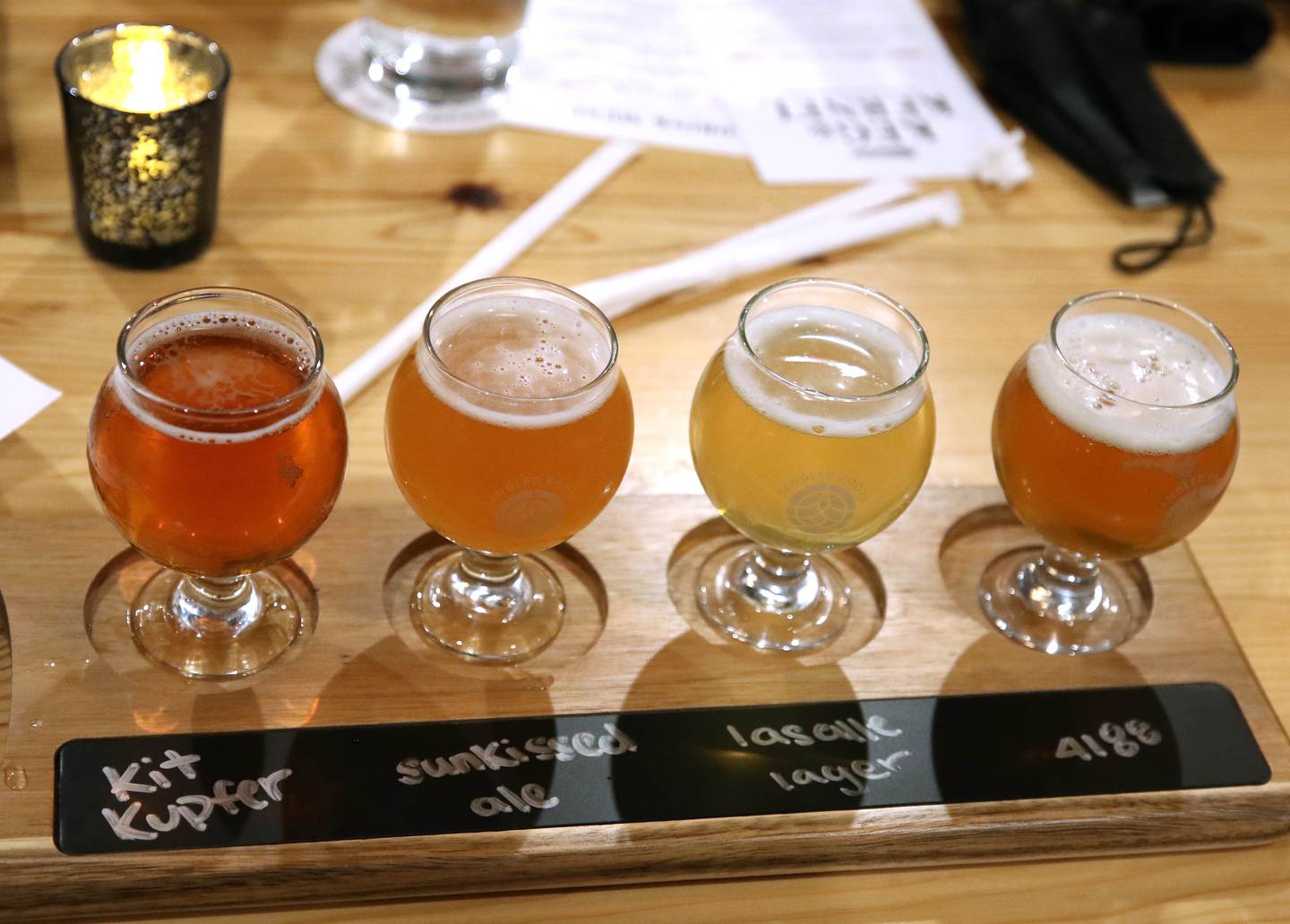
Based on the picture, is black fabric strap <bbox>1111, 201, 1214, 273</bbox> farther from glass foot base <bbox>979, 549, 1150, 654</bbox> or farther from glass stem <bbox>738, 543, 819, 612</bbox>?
glass stem <bbox>738, 543, 819, 612</bbox>

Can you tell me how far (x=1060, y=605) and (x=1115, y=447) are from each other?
0.19m

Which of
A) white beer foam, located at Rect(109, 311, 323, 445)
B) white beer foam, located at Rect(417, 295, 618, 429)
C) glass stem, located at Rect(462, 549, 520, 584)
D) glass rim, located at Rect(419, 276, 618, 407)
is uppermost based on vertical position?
glass rim, located at Rect(419, 276, 618, 407)

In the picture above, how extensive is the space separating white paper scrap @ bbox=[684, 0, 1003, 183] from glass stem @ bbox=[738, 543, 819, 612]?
0.54 metres

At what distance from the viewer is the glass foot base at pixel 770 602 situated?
991 mm

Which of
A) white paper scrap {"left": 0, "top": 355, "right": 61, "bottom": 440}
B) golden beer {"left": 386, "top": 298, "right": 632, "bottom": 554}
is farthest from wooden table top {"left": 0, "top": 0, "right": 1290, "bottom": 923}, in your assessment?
golden beer {"left": 386, "top": 298, "right": 632, "bottom": 554}

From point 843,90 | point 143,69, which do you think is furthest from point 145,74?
point 843,90

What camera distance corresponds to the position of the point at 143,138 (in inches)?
42.9

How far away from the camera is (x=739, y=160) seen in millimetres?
1450

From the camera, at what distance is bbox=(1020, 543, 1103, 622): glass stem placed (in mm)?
1047

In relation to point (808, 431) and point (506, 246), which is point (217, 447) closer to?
point (808, 431)

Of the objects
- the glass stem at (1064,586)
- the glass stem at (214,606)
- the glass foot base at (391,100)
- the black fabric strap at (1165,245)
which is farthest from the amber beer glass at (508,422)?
the black fabric strap at (1165,245)

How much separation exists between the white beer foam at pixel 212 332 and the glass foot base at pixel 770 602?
347 millimetres

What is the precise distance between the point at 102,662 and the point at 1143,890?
68 cm

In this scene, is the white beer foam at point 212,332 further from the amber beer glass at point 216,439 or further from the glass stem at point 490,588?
the glass stem at point 490,588
